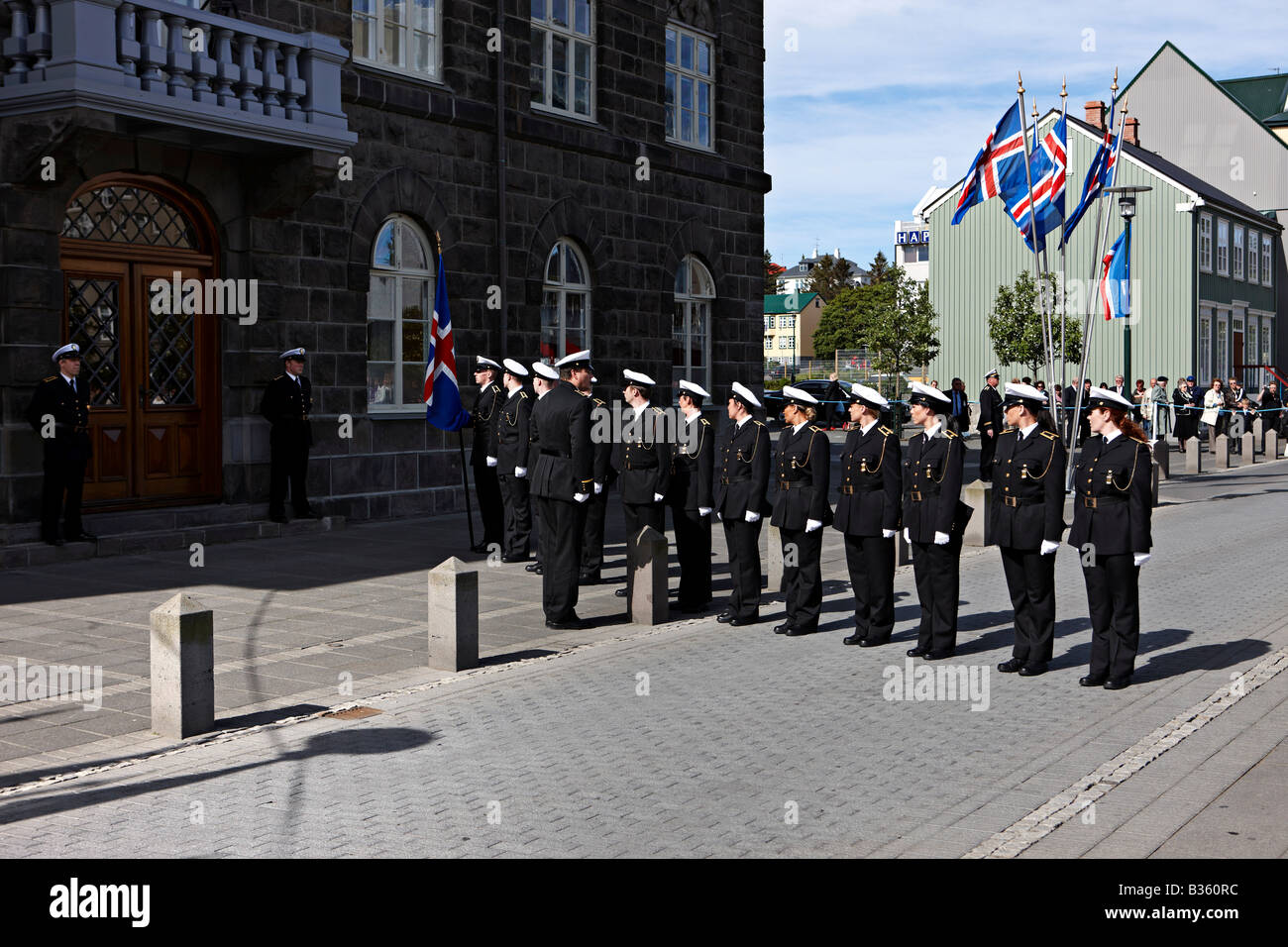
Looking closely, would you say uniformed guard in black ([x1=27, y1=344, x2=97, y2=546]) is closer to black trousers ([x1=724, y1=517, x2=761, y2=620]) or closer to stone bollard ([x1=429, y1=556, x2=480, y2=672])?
stone bollard ([x1=429, y1=556, x2=480, y2=672])

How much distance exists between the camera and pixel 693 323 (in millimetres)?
24875

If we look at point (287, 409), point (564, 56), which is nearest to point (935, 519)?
point (287, 409)

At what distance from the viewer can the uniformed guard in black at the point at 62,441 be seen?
1380cm

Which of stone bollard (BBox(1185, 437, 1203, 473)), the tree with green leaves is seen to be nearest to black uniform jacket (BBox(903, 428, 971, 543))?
stone bollard (BBox(1185, 437, 1203, 473))

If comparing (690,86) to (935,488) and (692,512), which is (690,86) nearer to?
(692,512)

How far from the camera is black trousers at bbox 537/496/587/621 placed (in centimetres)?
1098

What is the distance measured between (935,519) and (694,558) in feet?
9.44

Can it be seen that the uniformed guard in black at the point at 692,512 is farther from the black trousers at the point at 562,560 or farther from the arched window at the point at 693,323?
the arched window at the point at 693,323

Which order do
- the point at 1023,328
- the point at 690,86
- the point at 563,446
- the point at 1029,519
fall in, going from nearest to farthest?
the point at 1029,519, the point at 563,446, the point at 690,86, the point at 1023,328

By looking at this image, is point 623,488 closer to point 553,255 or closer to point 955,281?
point 553,255

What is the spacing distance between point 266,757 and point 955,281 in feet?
159

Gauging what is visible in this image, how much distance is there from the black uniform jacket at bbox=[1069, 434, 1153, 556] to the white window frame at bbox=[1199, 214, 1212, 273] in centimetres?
4310

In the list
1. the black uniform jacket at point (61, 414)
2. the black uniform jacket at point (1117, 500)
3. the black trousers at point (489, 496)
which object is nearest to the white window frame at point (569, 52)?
the black trousers at point (489, 496)
